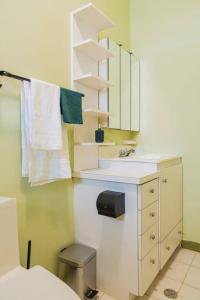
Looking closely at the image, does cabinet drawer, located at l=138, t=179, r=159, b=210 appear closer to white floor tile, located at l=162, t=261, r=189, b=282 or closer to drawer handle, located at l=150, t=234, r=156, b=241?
drawer handle, located at l=150, t=234, r=156, b=241

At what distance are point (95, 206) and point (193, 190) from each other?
120 cm

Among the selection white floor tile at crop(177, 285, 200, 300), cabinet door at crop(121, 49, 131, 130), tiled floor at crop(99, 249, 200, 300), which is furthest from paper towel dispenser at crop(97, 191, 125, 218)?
cabinet door at crop(121, 49, 131, 130)

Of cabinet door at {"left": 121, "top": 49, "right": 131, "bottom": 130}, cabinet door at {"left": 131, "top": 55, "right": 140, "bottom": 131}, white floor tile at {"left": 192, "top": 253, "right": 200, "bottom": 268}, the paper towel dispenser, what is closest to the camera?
the paper towel dispenser

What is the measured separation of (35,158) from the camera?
138 cm

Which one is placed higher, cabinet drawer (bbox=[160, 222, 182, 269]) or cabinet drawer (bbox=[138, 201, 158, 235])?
cabinet drawer (bbox=[138, 201, 158, 235])

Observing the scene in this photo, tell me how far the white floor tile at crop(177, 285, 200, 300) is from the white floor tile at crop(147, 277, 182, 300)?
0.14ft

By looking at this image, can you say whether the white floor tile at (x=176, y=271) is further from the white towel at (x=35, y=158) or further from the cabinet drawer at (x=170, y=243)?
the white towel at (x=35, y=158)

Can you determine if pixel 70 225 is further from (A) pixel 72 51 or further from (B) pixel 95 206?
(A) pixel 72 51

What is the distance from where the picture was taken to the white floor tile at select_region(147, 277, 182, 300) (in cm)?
161

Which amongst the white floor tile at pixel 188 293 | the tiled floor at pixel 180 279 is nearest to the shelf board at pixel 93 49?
the tiled floor at pixel 180 279

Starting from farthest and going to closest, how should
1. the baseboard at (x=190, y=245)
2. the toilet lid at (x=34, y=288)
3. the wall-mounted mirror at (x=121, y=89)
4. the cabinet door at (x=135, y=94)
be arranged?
the cabinet door at (x=135, y=94) < the baseboard at (x=190, y=245) < the wall-mounted mirror at (x=121, y=89) < the toilet lid at (x=34, y=288)

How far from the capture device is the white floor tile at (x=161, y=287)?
1614 millimetres

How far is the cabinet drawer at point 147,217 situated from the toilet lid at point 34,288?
24.8 inches

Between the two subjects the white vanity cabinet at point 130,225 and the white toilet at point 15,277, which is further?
the white vanity cabinet at point 130,225
